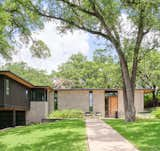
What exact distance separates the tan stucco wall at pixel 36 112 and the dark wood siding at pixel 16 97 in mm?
1294

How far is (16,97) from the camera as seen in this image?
2528 cm

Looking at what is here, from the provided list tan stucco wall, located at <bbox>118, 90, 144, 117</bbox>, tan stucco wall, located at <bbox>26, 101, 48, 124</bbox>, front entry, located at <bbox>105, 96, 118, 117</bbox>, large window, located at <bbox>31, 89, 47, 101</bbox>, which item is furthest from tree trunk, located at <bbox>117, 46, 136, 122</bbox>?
front entry, located at <bbox>105, 96, 118, 117</bbox>

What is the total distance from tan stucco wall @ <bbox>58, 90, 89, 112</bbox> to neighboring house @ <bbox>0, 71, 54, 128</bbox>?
1.28 m

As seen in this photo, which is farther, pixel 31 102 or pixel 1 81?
pixel 31 102

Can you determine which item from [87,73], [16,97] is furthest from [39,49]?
[87,73]

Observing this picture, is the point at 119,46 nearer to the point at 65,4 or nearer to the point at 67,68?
the point at 65,4

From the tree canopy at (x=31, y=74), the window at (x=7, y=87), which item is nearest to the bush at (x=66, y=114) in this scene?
the window at (x=7, y=87)

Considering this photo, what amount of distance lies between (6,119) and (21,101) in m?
2.50

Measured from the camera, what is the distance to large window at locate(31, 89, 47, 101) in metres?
30.9

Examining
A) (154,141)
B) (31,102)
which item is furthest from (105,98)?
(154,141)

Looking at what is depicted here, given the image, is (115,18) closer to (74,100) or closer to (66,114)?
(66,114)

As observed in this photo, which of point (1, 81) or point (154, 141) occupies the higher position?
point (1, 81)

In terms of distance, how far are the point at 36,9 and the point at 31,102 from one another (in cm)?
1345

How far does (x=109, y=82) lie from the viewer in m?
46.9
